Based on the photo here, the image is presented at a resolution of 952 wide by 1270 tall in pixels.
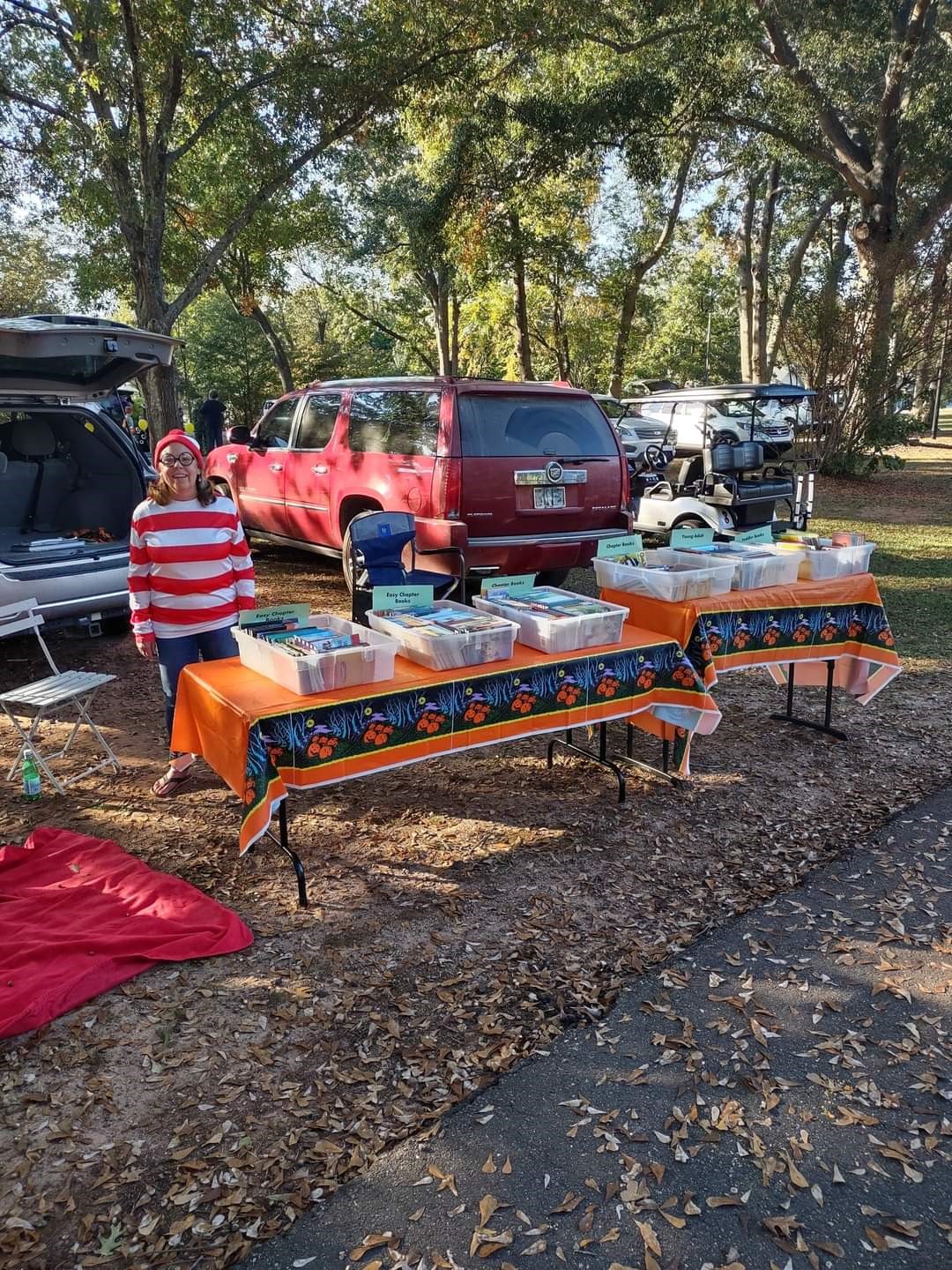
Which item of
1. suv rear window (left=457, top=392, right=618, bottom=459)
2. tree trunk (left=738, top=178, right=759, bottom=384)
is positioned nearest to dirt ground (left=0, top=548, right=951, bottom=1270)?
suv rear window (left=457, top=392, right=618, bottom=459)

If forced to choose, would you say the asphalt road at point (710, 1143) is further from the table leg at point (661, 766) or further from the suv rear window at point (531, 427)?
the suv rear window at point (531, 427)

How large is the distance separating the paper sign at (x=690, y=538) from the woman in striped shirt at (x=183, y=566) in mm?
2337

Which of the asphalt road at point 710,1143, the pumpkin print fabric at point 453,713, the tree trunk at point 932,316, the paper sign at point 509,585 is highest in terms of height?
the tree trunk at point 932,316

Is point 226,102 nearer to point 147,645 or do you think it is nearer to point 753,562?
point 147,645

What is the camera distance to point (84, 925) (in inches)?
131

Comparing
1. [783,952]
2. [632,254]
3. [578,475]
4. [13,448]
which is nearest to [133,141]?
[13,448]

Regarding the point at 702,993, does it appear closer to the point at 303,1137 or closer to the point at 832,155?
the point at 303,1137

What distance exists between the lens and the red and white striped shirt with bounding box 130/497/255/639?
4227 mm

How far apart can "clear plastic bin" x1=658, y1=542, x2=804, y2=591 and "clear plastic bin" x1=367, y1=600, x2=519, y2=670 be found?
5.06 ft

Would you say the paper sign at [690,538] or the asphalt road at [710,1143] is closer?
the asphalt road at [710,1143]

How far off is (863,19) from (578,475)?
15.1 meters

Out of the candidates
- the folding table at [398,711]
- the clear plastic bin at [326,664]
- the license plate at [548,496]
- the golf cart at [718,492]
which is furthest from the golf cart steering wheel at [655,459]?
the clear plastic bin at [326,664]

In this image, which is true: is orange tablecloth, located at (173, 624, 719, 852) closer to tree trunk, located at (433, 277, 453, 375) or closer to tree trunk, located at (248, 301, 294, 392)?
tree trunk, located at (248, 301, 294, 392)

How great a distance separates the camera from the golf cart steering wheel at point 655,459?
11.7 metres
